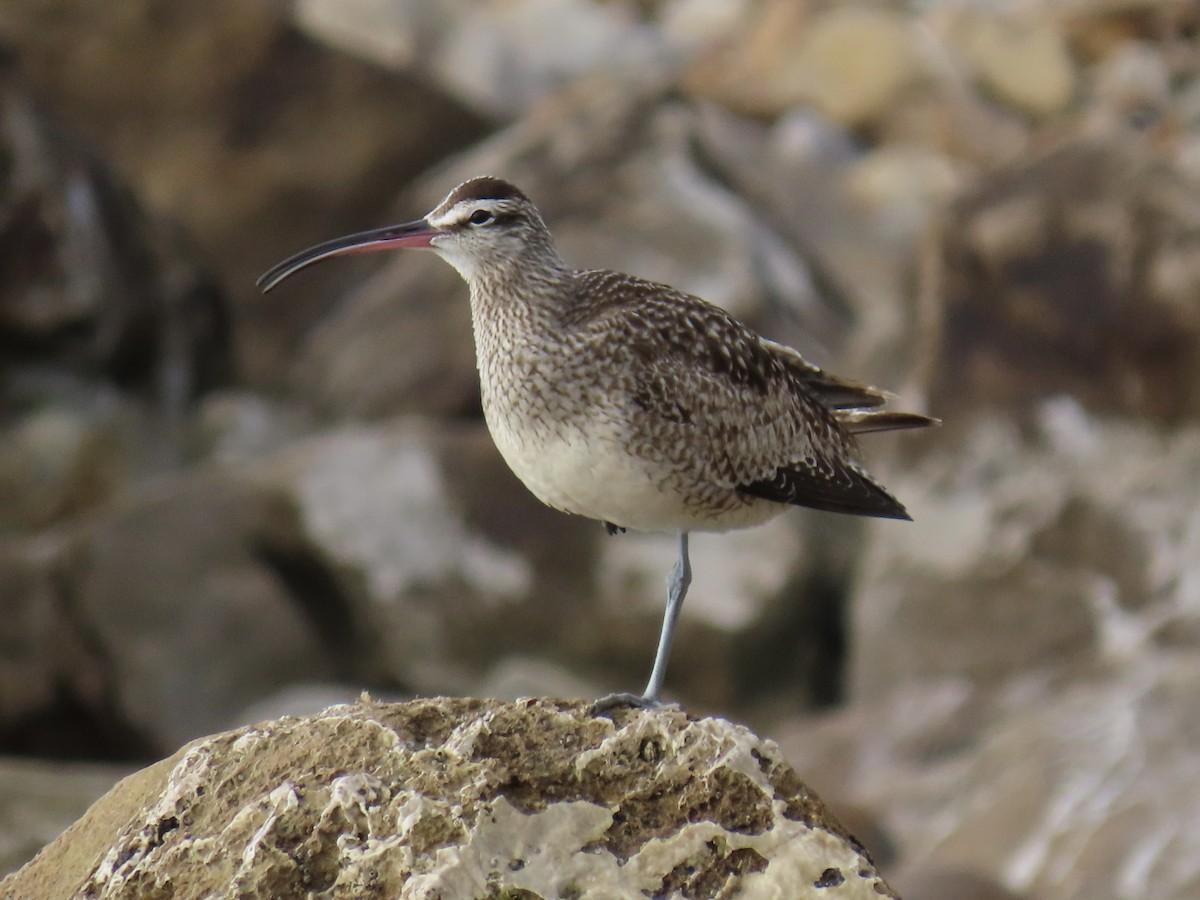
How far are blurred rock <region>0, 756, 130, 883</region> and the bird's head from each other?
3701 mm

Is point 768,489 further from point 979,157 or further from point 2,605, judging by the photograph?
point 979,157

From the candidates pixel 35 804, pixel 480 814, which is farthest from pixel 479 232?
pixel 35 804

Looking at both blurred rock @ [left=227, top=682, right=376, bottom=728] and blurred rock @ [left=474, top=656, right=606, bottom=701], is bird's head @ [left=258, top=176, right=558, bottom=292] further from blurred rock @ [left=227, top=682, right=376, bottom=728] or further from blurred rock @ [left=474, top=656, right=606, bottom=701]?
blurred rock @ [left=227, top=682, right=376, bottom=728]

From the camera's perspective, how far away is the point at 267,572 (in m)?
15.2

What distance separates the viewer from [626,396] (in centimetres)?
693

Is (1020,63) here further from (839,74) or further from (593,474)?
(593,474)

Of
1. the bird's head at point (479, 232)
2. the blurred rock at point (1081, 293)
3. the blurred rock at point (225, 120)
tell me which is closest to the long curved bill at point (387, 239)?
the bird's head at point (479, 232)

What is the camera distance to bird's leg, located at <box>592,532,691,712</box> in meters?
5.75

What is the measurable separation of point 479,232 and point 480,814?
2.73m

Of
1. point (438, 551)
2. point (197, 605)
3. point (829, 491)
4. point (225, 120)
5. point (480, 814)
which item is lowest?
point (480, 814)

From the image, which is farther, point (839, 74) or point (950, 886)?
point (839, 74)

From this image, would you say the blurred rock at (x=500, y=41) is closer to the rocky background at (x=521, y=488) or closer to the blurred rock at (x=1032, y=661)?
the rocky background at (x=521, y=488)

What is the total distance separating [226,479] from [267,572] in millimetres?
867

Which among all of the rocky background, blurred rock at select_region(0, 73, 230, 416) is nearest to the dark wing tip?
the rocky background
